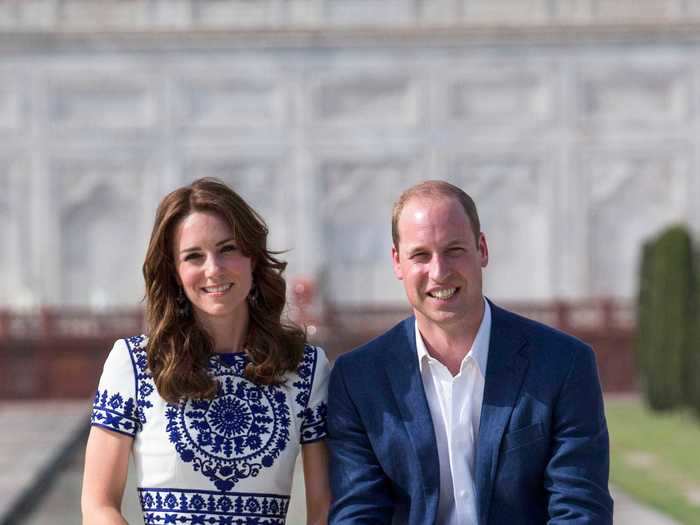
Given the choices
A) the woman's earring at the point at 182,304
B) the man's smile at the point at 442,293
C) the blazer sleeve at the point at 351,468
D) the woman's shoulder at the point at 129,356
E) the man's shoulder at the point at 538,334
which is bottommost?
the blazer sleeve at the point at 351,468

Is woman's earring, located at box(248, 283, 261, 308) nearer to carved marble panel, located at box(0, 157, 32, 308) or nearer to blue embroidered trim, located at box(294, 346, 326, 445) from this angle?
blue embroidered trim, located at box(294, 346, 326, 445)

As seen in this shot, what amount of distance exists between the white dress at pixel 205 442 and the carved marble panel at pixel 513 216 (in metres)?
16.8

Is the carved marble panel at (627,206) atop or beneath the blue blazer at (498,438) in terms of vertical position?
beneath

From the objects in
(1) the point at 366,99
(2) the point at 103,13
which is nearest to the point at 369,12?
(1) the point at 366,99

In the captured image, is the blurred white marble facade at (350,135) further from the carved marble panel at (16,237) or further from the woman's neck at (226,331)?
the woman's neck at (226,331)

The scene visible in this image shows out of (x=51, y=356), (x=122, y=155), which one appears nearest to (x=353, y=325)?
(x=51, y=356)

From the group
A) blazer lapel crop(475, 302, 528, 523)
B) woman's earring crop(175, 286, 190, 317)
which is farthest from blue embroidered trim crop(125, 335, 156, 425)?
blazer lapel crop(475, 302, 528, 523)

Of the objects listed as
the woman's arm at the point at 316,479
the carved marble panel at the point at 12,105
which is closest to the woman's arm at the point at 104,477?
the woman's arm at the point at 316,479

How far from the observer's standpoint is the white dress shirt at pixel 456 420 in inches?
126

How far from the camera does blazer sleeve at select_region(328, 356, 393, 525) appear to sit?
3217 mm

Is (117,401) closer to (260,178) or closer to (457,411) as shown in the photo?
(457,411)

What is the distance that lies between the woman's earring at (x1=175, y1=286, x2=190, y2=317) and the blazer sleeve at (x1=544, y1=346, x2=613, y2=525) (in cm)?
94

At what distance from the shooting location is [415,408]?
3.20 m

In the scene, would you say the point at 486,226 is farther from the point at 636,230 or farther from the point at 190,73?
the point at 190,73
